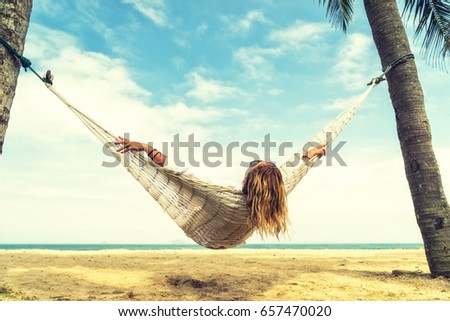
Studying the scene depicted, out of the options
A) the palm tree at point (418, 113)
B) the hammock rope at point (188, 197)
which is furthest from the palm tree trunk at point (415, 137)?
the hammock rope at point (188, 197)

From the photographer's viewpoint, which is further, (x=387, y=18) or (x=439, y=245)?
(x=387, y=18)

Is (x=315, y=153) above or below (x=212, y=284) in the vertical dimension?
above

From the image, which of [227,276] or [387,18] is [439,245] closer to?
[227,276]

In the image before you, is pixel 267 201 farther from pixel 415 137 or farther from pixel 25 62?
pixel 415 137

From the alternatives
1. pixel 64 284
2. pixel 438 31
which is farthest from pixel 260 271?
pixel 438 31

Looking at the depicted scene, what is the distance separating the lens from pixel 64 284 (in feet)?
14.3

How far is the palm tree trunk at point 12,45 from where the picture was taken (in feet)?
9.39

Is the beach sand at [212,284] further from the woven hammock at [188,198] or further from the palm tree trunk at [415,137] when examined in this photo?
the woven hammock at [188,198]

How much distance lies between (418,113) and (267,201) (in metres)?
2.90

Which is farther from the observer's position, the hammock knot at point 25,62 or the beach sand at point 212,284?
the beach sand at point 212,284

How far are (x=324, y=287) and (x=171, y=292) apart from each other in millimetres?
1730

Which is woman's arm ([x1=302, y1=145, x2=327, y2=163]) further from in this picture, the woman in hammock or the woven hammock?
the woven hammock

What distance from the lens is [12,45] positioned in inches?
116

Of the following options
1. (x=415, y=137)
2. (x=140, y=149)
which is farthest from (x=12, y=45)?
(x=415, y=137)
